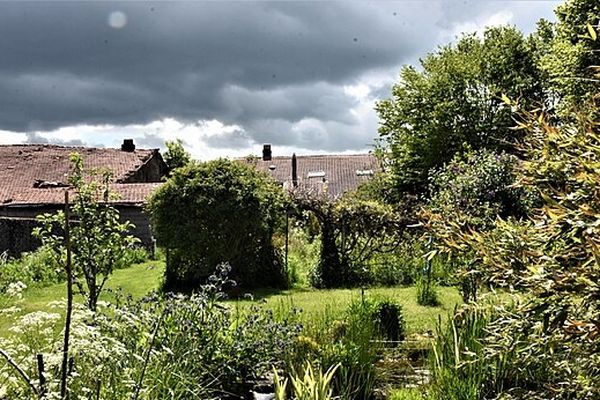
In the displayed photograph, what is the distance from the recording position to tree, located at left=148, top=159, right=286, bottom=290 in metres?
12.7

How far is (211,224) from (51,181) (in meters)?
19.4

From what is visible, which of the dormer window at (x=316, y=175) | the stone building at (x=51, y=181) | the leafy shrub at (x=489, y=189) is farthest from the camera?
the dormer window at (x=316, y=175)

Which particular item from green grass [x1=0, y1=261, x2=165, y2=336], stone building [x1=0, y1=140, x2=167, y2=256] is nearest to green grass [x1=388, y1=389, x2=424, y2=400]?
green grass [x1=0, y1=261, x2=165, y2=336]

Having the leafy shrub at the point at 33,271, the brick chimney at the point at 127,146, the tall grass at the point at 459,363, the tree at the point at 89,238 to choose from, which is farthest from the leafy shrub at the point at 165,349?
the brick chimney at the point at 127,146

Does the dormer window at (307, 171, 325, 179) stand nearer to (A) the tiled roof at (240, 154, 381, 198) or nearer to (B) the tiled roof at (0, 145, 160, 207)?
(A) the tiled roof at (240, 154, 381, 198)

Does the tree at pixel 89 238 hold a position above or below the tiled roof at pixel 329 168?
below

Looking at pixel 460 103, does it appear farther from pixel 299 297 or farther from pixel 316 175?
pixel 299 297

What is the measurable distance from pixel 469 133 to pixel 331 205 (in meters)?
15.8

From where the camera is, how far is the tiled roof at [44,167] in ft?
83.4

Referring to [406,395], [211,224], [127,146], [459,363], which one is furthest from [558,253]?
[127,146]

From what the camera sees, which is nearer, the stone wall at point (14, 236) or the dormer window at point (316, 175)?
the stone wall at point (14, 236)

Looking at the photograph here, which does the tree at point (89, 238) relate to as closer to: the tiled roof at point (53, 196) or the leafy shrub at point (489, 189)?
the leafy shrub at point (489, 189)

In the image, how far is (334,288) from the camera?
1290cm

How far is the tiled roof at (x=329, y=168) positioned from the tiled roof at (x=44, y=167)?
1161cm
